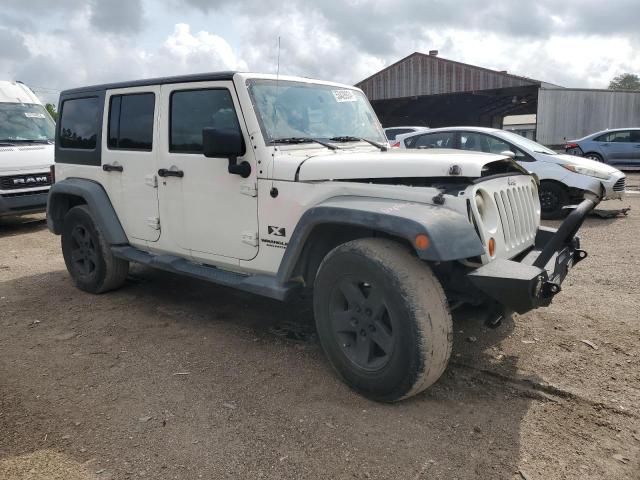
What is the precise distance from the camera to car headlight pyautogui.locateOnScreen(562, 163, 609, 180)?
8609mm

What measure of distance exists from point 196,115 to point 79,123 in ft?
6.27

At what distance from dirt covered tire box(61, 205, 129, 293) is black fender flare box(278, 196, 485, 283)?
2.55 metres

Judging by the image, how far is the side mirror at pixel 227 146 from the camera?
352 cm

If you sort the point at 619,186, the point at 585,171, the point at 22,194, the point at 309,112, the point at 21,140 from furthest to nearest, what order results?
the point at 21,140
the point at 22,194
the point at 619,186
the point at 585,171
the point at 309,112

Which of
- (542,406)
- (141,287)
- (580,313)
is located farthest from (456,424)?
(141,287)

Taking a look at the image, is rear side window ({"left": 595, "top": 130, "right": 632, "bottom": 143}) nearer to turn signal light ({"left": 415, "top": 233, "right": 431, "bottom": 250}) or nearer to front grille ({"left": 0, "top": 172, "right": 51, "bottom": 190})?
front grille ({"left": 0, "top": 172, "right": 51, "bottom": 190})

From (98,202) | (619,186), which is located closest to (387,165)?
(98,202)

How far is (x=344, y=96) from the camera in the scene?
14.9 feet

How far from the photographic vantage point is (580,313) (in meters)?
4.51

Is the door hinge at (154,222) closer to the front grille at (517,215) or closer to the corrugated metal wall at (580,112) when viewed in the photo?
the front grille at (517,215)

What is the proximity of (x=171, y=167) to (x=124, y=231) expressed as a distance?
3.50 ft

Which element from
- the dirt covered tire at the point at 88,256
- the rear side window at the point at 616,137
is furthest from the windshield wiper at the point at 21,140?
the rear side window at the point at 616,137

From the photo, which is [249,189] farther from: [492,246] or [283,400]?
[492,246]

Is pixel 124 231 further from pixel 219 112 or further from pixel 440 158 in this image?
pixel 440 158
